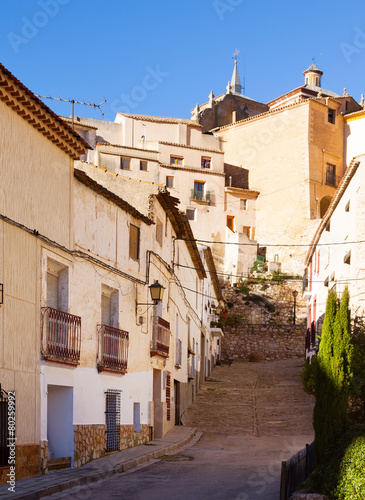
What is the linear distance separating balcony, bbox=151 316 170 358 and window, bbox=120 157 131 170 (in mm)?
36076

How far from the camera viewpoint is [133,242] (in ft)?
60.0

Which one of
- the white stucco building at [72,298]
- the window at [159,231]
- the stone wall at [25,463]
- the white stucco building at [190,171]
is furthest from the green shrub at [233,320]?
the stone wall at [25,463]

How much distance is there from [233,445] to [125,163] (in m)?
39.8

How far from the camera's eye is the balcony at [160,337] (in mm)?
19547

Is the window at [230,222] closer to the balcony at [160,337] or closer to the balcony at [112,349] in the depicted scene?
the balcony at [160,337]

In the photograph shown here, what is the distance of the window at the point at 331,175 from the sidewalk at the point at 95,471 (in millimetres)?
46186

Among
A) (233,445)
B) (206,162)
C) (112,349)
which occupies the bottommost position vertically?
(233,445)

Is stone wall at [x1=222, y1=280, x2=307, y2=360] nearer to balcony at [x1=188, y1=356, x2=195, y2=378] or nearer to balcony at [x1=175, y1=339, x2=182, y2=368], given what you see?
balcony at [x1=188, y1=356, x2=195, y2=378]

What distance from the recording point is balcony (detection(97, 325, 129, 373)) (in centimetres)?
1540

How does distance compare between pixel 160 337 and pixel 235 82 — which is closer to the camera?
pixel 160 337

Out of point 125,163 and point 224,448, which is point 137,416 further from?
point 125,163

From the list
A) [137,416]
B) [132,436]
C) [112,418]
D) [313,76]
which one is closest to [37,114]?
[112,418]

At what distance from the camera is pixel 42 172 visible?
1329cm

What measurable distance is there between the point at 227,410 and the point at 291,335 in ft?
70.8
